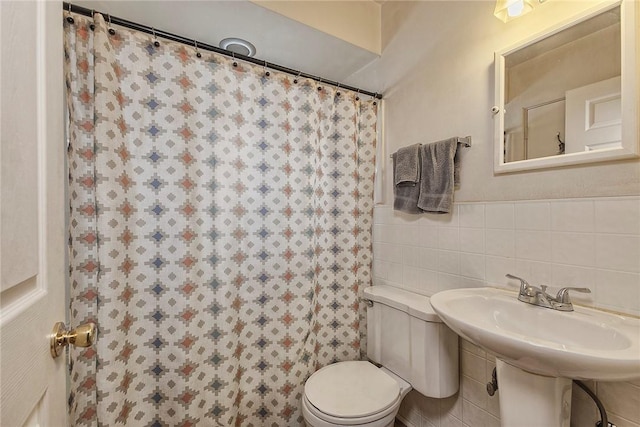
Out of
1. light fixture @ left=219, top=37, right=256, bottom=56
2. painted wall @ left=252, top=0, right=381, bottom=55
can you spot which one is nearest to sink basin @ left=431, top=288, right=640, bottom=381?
painted wall @ left=252, top=0, right=381, bottom=55

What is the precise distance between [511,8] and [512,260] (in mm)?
959

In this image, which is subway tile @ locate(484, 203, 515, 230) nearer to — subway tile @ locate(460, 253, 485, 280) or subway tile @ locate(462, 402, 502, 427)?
subway tile @ locate(460, 253, 485, 280)

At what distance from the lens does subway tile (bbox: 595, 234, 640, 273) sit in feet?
2.66

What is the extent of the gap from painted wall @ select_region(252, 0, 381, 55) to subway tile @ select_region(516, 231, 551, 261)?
1.34 metres

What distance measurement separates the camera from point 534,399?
32.7 inches

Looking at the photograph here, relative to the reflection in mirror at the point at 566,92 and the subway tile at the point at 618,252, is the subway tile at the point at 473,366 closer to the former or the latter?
the subway tile at the point at 618,252

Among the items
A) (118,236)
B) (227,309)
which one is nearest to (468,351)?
(227,309)

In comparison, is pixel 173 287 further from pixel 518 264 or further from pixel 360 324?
pixel 518 264

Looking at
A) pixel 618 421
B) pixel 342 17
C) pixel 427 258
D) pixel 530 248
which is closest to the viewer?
pixel 618 421

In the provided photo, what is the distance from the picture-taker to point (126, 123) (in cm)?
111

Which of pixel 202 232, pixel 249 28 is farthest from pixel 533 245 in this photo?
pixel 249 28

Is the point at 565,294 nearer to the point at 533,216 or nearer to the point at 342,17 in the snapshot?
the point at 533,216

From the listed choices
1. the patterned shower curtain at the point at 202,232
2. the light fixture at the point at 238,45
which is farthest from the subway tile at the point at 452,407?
the light fixture at the point at 238,45

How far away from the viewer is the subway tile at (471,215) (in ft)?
3.90
